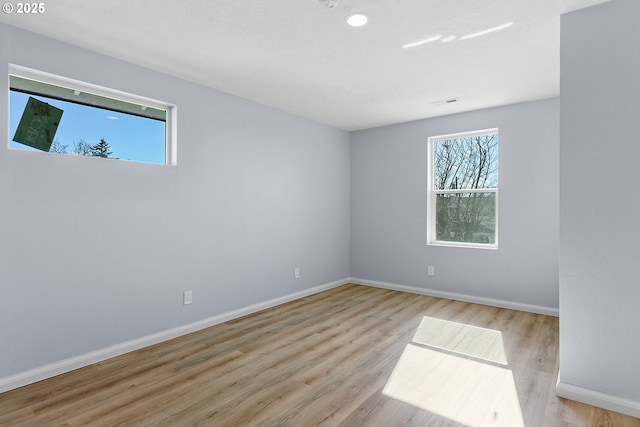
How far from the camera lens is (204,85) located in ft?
12.0

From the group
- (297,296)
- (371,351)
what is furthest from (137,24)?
(297,296)

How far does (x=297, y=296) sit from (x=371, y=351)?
1919 mm

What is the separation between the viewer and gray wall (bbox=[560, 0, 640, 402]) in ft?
6.89

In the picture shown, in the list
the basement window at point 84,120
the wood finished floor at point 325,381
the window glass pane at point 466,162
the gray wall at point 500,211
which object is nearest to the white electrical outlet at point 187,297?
the wood finished floor at point 325,381

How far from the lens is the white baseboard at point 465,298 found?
407 cm

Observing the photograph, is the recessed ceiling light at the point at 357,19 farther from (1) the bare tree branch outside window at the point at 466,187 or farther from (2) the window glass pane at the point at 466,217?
(2) the window glass pane at the point at 466,217

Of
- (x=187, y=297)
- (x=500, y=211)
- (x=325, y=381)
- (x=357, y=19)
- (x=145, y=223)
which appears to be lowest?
(x=325, y=381)

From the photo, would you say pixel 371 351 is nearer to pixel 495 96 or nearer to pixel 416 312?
pixel 416 312

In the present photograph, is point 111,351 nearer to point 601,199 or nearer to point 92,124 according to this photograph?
point 92,124

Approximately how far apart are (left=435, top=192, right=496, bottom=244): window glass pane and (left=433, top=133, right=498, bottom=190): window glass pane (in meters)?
0.15

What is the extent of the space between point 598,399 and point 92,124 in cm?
426

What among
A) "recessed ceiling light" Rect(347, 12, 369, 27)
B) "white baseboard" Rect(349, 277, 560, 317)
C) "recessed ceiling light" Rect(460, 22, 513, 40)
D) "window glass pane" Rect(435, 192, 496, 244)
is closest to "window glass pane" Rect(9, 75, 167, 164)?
"recessed ceiling light" Rect(347, 12, 369, 27)

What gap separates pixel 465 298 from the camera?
4.66 metres

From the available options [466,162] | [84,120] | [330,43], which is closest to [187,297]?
[84,120]
